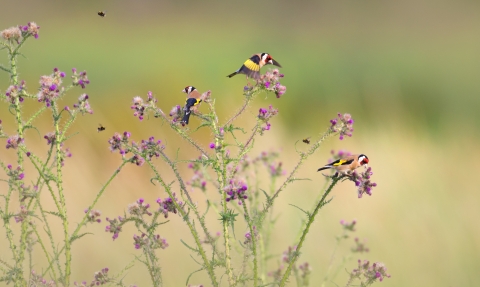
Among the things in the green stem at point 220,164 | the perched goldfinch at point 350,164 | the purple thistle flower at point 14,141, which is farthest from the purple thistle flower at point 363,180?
the purple thistle flower at point 14,141

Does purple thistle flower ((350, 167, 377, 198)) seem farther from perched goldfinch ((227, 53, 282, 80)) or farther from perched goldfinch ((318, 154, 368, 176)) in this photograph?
perched goldfinch ((227, 53, 282, 80))

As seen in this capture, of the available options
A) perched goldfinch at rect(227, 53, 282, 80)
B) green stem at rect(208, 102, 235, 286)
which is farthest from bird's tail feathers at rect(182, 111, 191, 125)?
perched goldfinch at rect(227, 53, 282, 80)

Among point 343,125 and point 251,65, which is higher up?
point 251,65

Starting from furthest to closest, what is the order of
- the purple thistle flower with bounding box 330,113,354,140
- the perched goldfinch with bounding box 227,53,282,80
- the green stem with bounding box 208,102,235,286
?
the perched goldfinch with bounding box 227,53,282,80 < the purple thistle flower with bounding box 330,113,354,140 < the green stem with bounding box 208,102,235,286

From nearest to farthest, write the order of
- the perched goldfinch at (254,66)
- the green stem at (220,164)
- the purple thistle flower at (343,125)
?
the green stem at (220,164), the purple thistle flower at (343,125), the perched goldfinch at (254,66)

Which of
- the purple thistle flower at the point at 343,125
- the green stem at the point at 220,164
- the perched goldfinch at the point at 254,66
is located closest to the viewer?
the green stem at the point at 220,164

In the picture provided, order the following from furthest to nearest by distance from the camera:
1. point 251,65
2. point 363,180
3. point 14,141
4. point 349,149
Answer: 1. point 349,149
2. point 251,65
3. point 14,141
4. point 363,180

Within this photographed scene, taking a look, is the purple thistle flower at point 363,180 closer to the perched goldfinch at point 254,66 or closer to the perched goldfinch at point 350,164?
the perched goldfinch at point 350,164

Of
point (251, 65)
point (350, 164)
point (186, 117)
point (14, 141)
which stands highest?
point (251, 65)

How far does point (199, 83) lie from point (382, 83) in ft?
10.5

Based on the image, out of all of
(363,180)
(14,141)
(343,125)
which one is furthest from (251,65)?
(14,141)

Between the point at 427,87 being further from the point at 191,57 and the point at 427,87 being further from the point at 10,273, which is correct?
the point at 10,273

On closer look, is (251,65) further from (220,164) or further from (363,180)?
(363,180)

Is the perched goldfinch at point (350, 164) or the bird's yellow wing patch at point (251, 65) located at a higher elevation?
the bird's yellow wing patch at point (251, 65)
